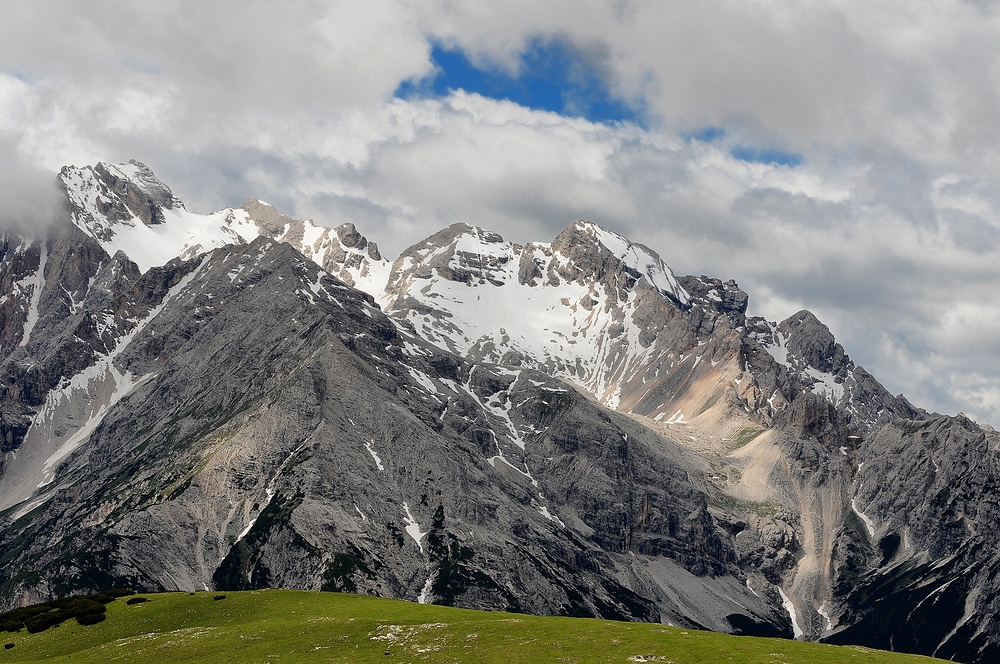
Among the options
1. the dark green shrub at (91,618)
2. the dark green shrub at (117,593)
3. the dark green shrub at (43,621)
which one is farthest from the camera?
the dark green shrub at (117,593)

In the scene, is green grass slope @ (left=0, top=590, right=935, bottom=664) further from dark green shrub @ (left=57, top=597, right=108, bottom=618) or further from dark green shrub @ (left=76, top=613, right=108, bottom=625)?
dark green shrub @ (left=57, top=597, right=108, bottom=618)

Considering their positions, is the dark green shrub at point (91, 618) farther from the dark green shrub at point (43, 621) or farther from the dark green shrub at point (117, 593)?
the dark green shrub at point (117, 593)

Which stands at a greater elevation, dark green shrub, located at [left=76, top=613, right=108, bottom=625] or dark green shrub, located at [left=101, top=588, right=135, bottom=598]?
dark green shrub, located at [left=101, top=588, right=135, bottom=598]

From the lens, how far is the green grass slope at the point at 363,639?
95.1m

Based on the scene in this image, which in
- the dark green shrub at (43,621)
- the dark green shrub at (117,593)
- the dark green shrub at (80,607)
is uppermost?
the dark green shrub at (117,593)

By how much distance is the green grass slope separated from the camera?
95062mm

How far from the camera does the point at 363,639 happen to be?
10769 cm

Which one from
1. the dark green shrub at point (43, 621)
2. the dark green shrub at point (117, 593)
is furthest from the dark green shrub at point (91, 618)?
the dark green shrub at point (117, 593)

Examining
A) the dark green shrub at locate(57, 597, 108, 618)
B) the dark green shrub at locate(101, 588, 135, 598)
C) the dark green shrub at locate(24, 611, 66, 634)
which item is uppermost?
the dark green shrub at locate(101, 588, 135, 598)

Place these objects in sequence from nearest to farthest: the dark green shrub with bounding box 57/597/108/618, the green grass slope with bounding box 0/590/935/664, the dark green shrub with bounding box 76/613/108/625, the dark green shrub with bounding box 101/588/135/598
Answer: the green grass slope with bounding box 0/590/935/664, the dark green shrub with bounding box 76/613/108/625, the dark green shrub with bounding box 57/597/108/618, the dark green shrub with bounding box 101/588/135/598

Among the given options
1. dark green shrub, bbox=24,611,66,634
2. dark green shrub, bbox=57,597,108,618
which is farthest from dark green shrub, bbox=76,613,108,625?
dark green shrub, bbox=24,611,66,634

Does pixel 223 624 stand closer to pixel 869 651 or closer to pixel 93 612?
pixel 93 612

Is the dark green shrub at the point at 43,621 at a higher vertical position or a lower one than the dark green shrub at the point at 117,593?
lower

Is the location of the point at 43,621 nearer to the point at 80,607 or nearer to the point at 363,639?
the point at 80,607
